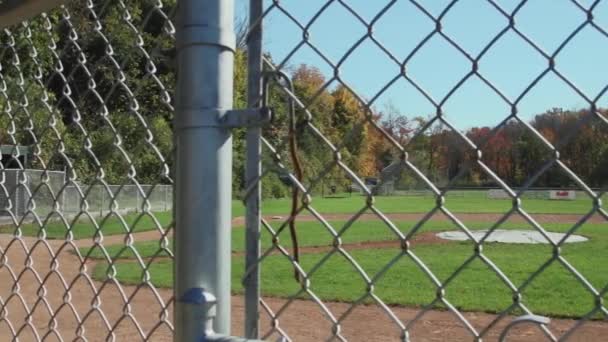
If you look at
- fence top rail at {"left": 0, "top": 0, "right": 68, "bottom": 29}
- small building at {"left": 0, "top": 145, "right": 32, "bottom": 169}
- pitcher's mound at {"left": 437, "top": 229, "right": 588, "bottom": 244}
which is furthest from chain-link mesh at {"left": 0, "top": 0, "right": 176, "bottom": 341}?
pitcher's mound at {"left": 437, "top": 229, "right": 588, "bottom": 244}

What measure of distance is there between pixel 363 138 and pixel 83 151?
726 mm

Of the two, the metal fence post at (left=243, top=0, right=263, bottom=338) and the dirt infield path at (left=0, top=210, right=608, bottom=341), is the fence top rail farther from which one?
the dirt infield path at (left=0, top=210, right=608, bottom=341)

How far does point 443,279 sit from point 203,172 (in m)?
7.69

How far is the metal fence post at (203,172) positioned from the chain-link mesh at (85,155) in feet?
0.82

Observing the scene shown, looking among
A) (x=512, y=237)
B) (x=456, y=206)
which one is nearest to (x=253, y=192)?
(x=512, y=237)

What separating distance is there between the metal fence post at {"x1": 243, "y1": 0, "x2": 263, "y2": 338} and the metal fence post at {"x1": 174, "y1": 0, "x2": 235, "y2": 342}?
0.07m

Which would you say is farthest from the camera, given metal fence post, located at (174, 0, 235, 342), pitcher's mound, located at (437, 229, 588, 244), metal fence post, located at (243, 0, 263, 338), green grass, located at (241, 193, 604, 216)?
green grass, located at (241, 193, 604, 216)

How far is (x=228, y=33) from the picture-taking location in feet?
3.17

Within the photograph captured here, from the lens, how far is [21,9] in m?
1.42

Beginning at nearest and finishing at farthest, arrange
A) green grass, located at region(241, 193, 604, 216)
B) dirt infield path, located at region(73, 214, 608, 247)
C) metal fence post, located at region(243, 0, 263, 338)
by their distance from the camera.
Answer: metal fence post, located at region(243, 0, 263, 338), dirt infield path, located at region(73, 214, 608, 247), green grass, located at region(241, 193, 604, 216)

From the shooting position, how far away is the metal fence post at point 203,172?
0.93 m

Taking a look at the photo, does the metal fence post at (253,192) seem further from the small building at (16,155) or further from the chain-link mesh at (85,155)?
the small building at (16,155)

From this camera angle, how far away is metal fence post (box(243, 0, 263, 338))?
3.37ft

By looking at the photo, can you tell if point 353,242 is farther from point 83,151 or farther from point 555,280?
point 83,151
